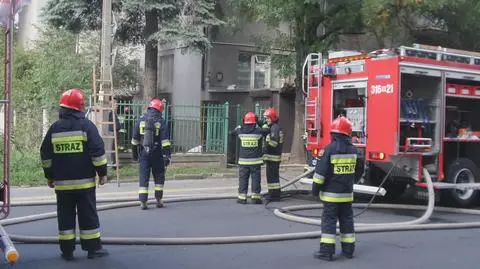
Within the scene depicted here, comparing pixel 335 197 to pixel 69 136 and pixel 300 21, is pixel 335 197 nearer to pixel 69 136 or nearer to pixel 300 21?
pixel 69 136

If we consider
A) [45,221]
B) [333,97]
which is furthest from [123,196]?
[333,97]

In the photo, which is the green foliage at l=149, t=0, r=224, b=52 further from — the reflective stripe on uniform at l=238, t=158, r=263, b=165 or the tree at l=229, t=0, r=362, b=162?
the reflective stripe on uniform at l=238, t=158, r=263, b=165

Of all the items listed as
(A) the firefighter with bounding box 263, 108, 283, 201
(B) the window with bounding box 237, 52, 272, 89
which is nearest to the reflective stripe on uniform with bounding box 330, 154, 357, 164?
(A) the firefighter with bounding box 263, 108, 283, 201

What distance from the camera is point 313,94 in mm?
11539

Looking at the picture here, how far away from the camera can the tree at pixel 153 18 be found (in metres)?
17.7

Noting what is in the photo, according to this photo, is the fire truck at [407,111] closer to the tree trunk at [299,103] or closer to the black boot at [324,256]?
the black boot at [324,256]

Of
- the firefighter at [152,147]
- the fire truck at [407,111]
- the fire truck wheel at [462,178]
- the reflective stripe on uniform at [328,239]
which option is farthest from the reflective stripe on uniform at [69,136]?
the fire truck wheel at [462,178]

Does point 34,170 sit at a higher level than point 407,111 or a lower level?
lower

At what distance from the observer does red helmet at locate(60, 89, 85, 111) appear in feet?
21.9

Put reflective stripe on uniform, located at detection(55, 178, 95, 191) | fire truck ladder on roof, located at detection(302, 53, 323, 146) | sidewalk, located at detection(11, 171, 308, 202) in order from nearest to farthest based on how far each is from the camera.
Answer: reflective stripe on uniform, located at detection(55, 178, 95, 191), fire truck ladder on roof, located at detection(302, 53, 323, 146), sidewalk, located at detection(11, 171, 308, 202)

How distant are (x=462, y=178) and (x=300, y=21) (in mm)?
7846

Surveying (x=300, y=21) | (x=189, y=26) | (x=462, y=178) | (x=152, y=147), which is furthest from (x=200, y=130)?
(x=462, y=178)

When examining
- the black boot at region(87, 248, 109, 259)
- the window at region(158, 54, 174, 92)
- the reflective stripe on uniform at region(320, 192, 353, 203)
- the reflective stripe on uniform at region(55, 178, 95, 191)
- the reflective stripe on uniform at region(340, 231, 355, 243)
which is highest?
the window at region(158, 54, 174, 92)

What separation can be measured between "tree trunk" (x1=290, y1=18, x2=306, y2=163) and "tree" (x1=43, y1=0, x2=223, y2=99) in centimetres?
247
